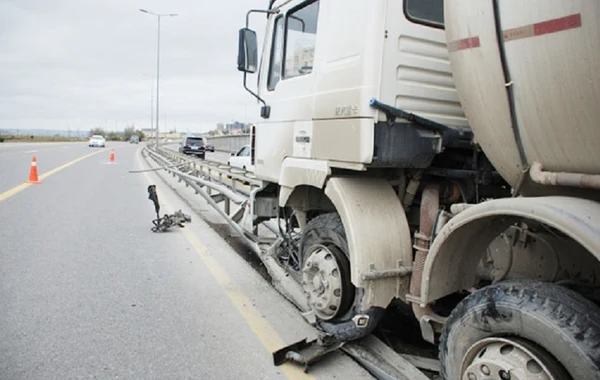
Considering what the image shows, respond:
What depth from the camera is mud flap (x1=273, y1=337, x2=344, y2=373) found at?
3379mm

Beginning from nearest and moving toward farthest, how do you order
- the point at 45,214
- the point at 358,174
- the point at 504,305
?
1. the point at 504,305
2. the point at 358,174
3. the point at 45,214

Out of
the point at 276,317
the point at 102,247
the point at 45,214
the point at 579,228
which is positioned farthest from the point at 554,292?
the point at 45,214

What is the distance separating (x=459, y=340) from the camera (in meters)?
2.41

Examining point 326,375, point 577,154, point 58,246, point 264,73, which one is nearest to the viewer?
point 577,154

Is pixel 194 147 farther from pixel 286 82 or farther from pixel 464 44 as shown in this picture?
pixel 464 44

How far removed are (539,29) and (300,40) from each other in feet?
8.15

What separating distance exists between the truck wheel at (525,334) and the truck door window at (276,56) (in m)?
2.93

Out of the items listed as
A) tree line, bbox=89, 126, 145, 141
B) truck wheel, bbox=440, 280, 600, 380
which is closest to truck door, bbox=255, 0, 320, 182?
truck wheel, bbox=440, 280, 600, 380

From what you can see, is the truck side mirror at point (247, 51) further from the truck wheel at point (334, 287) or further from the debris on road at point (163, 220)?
the debris on road at point (163, 220)

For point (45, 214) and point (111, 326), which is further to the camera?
point (45, 214)

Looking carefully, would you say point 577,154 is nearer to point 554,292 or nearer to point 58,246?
point 554,292

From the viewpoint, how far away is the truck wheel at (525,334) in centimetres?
194

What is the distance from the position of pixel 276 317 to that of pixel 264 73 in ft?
7.72

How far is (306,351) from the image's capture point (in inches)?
138
